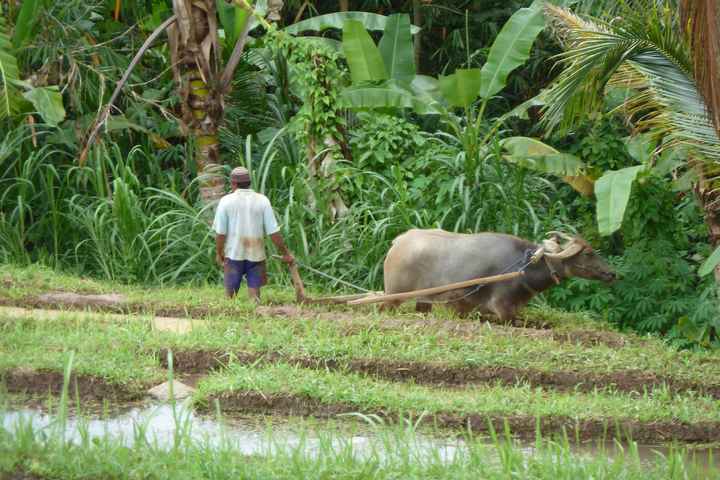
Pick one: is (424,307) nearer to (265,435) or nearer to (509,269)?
(509,269)

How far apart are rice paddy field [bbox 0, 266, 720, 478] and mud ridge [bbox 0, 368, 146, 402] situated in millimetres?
11

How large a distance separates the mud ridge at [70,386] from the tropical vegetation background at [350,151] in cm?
406

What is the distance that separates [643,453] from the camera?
653 centimetres

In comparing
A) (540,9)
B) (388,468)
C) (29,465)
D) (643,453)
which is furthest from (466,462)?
(540,9)

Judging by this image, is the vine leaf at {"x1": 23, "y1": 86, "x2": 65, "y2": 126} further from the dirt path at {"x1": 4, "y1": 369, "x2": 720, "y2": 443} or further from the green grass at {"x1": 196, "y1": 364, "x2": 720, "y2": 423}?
the green grass at {"x1": 196, "y1": 364, "x2": 720, "y2": 423}

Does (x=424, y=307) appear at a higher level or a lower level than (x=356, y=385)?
lower

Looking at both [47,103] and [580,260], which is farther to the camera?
[47,103]

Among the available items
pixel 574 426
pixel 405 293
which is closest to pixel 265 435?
pixel 574 426

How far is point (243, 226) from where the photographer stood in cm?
970

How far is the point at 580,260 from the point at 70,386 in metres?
4.61

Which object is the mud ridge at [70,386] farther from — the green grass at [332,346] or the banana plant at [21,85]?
the banana plant at [21,85]

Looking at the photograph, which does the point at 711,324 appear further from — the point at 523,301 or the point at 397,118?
the point at 397,118

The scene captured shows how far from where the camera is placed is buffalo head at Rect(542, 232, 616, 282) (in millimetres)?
9734

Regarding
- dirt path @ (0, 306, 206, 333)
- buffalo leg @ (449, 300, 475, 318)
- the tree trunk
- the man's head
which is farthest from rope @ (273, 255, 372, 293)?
the tree trunk
